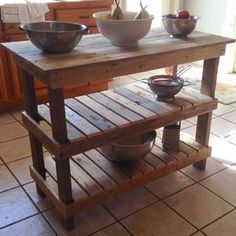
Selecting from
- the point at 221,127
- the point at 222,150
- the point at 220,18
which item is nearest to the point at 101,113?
the point at 222,150

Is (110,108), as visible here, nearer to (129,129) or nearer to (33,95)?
(129,129)

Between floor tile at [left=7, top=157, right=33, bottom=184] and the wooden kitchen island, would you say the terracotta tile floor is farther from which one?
the wooden kitchen island

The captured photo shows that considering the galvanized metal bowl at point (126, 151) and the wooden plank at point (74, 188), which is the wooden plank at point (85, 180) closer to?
the wooden plank at point (74, 188)

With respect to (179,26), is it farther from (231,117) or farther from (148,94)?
(231,117)

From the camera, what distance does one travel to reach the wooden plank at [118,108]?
4.89ft

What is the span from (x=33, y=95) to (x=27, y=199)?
58 centimetres

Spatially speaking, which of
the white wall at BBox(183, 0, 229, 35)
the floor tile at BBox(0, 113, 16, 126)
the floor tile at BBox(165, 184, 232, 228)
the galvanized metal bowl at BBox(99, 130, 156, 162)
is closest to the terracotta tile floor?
the floor tile at BBox(165, 184, 232, 228)

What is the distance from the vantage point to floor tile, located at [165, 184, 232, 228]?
5.16 feet

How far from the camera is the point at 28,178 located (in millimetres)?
1866

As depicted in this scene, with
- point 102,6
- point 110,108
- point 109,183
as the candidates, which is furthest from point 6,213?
point 102,6

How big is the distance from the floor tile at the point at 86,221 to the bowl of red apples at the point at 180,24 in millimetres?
941

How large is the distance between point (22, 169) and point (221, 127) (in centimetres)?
147

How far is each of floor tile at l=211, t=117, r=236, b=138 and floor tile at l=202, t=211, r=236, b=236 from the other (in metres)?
0.87

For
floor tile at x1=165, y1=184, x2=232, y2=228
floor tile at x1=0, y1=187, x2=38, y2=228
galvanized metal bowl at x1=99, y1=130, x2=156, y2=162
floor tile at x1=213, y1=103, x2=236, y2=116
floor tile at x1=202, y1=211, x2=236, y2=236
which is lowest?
floor tile at x1=202, y1=211, x2=236, y2=236
